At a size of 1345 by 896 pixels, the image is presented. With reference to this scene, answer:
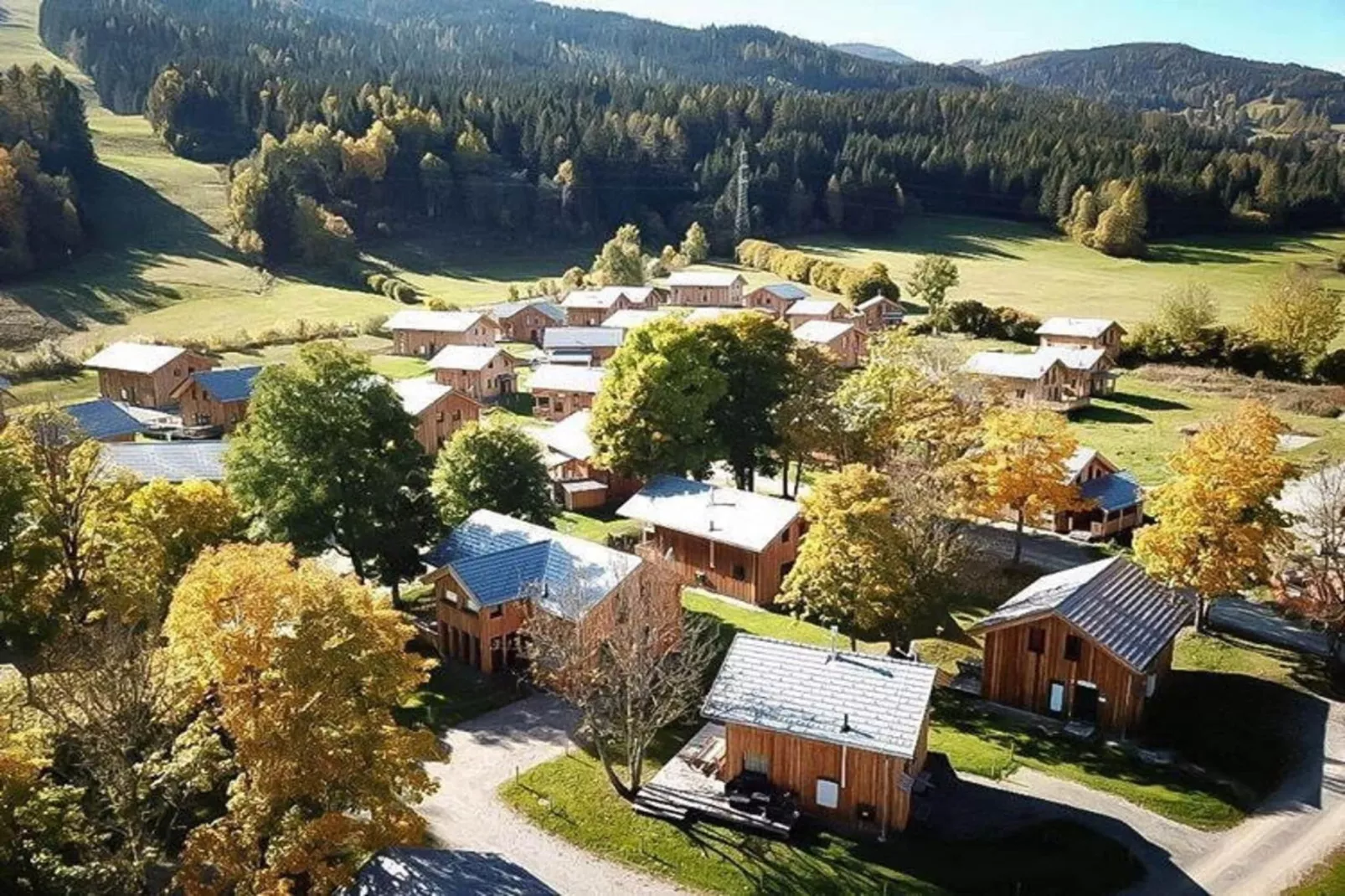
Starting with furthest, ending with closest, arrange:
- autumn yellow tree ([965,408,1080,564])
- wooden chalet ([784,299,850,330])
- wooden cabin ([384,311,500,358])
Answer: wooden chalet ([784,299,850,330])
wooden cabin ([384,311,500,358])
autumn yellow tree ([965,408,1080,564])

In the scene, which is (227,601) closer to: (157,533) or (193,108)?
(157,533)

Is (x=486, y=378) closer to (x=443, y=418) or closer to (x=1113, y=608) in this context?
(x=443, y=418)

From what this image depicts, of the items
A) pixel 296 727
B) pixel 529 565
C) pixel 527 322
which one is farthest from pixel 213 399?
pixel 296 727

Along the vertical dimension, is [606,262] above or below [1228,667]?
above

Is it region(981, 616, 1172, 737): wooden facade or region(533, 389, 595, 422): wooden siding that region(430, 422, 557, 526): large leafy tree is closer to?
region(981, 616, 1172, 737): wooden facade

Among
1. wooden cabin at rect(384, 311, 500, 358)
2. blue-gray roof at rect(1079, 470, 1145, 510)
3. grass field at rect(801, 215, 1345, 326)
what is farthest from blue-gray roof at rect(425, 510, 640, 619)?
grass field at rect(801, 215, 1345, 326)

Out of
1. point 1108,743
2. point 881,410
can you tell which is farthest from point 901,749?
point 881,410
